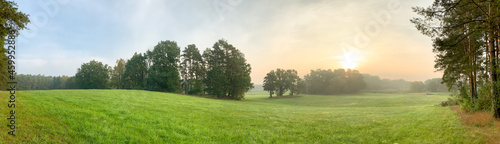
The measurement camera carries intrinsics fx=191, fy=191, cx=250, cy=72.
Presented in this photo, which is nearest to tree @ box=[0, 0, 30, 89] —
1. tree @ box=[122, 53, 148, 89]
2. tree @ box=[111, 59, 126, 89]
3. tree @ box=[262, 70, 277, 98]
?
tree @ box=[122, 53, 148, 89]

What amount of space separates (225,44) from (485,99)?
4165 cm

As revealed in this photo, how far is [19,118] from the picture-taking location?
7.72 m

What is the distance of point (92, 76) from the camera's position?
6397 cm

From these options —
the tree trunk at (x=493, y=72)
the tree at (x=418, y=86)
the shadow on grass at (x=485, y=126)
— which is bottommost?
the tree at (x=418, y=86)

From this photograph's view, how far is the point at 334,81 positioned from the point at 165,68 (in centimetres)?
7169

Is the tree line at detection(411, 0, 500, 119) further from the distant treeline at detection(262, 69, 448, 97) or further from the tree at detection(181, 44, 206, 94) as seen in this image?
the distant treeline at detection(262, 69, 448, 97)

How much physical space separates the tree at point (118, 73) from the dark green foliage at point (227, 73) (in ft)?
135

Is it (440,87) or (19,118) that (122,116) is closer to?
(19,118)

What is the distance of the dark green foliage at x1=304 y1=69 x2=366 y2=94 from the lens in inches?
3430

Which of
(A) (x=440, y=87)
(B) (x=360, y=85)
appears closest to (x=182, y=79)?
(B) (x=360, y=85)

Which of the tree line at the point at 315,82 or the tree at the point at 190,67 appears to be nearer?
the tree at the point at 190,67

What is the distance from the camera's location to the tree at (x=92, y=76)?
6359 centimetres

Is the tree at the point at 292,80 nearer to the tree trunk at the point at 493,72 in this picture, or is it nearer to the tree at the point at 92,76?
the tree trunk at the point at 493,72

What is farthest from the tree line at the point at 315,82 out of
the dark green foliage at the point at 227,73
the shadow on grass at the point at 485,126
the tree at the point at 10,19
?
the tree at the point at 10,19
